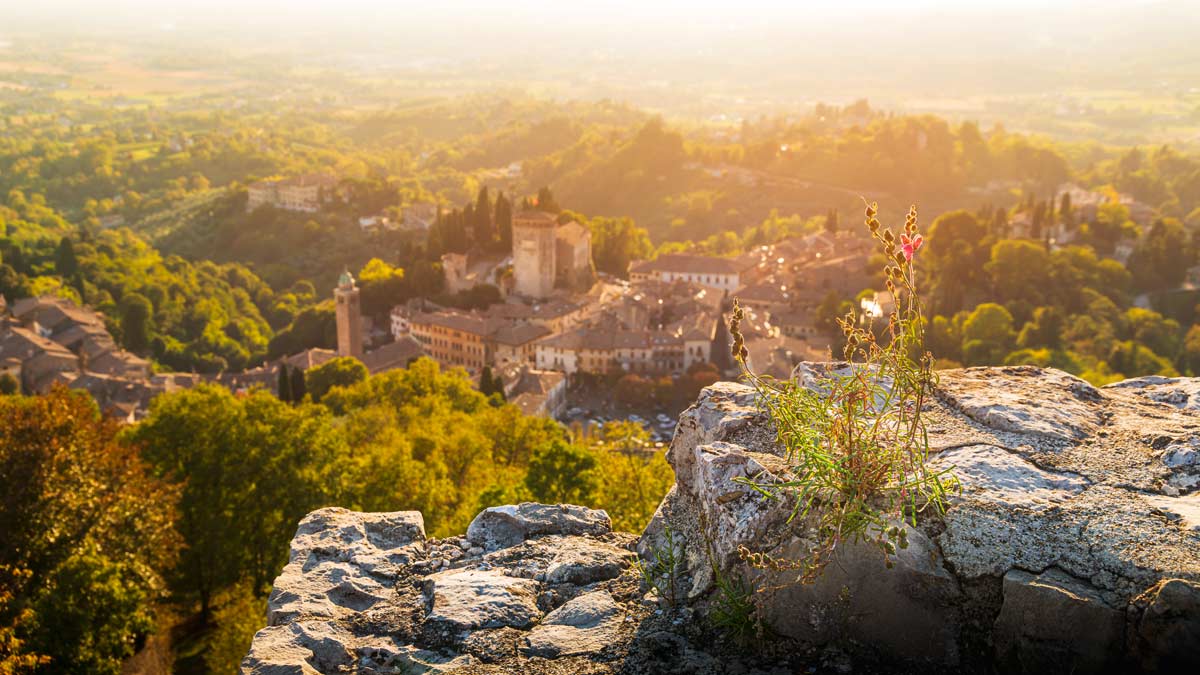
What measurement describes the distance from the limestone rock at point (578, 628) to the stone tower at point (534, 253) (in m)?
46.4

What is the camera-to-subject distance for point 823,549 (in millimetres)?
4723

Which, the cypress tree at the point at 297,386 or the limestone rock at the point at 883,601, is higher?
the limestone rock at the point at 883,601

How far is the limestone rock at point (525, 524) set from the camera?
6504 millimetres

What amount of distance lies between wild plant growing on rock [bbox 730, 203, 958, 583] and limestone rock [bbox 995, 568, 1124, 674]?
1.80ft

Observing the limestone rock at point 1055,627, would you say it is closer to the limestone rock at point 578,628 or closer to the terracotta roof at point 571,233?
the limestone rock at point 578,628

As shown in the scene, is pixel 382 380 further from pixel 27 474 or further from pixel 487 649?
pixel 487 649

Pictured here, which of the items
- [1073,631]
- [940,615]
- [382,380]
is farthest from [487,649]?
[382,380]

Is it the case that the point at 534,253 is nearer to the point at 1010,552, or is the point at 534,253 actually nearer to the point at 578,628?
the point at 578,628

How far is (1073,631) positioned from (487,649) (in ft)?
9.39

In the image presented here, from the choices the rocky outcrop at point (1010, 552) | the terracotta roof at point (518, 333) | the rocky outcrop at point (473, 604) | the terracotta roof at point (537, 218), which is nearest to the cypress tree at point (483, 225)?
the terracotta roof at point (537, 218)

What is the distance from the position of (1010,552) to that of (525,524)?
3093 millimetres

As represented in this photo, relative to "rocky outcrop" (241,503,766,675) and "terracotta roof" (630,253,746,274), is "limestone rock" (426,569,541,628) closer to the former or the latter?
"rocky outcrop" (241,503,766,675)

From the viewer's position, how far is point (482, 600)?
18.4ft

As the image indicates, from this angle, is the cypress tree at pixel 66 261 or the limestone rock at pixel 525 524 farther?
the cypress tree at pixel 66 261
